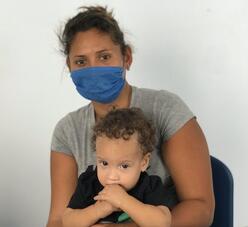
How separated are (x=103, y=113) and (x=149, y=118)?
0.62 ft

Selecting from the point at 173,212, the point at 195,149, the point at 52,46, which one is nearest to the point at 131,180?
the point at 173,212

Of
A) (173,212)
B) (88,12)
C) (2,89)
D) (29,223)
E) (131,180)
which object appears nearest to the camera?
(131,180)

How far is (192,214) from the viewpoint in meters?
1.45

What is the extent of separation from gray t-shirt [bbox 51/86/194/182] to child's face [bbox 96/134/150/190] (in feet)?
0.83

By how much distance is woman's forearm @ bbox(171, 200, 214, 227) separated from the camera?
1.43 meters

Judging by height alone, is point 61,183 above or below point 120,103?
below

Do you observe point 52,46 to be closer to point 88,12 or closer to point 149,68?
Result: point 149,68

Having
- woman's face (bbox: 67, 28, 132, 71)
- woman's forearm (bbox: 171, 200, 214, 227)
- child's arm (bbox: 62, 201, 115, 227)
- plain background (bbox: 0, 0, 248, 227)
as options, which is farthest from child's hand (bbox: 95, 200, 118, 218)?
plain background (bbox: 0, 0, 248, 227)

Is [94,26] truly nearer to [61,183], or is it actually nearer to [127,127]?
[127,127]

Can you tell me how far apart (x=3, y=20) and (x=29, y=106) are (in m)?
0.47

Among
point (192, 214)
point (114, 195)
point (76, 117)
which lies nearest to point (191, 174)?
point (192, 214)

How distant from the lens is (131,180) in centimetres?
133

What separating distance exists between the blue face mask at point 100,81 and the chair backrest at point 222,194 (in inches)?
18.0

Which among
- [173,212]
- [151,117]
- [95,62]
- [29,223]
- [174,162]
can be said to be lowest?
[29,223]
